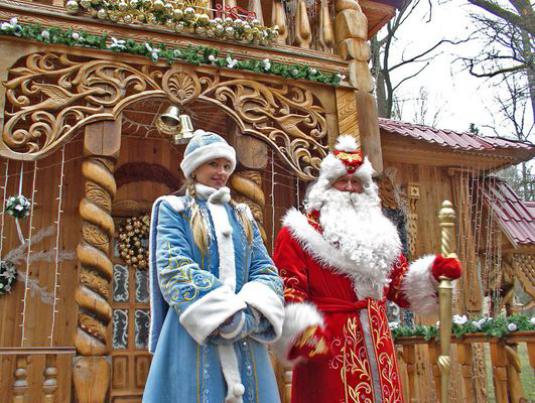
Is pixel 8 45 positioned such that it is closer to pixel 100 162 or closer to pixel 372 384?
pixel 100 162

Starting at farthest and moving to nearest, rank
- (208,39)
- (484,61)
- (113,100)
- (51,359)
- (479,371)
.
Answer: (484,61) → (479,371) → (208,39) → (113,100) → (51,359)

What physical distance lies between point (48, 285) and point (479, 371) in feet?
16.3

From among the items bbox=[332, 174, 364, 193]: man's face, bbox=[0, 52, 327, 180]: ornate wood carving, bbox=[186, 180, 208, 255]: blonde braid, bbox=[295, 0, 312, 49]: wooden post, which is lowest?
bbox=[186, 180, 208, 255]: blonde braid

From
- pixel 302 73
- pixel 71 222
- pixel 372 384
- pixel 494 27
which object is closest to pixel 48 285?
pixel 71 222

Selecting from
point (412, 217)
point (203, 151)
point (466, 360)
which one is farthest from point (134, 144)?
point (466, 360)

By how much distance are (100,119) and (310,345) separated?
2904mm

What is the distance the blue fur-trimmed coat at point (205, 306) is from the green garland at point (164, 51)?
2.82m

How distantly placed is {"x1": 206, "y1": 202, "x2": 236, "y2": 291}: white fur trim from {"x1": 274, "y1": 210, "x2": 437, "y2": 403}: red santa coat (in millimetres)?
579

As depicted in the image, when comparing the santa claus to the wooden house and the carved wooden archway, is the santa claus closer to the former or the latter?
the wooden house

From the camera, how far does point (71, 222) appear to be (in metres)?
6.21

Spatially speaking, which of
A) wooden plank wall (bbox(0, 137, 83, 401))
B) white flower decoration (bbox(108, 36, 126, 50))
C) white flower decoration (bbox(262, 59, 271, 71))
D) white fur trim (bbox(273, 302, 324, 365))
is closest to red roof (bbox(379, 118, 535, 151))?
white flower decoration (bbox(262, 59, 271, 71))

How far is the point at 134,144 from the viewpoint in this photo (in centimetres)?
672

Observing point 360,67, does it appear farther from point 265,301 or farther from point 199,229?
point 265,301

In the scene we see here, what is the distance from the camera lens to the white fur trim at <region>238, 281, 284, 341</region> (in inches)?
99.7
